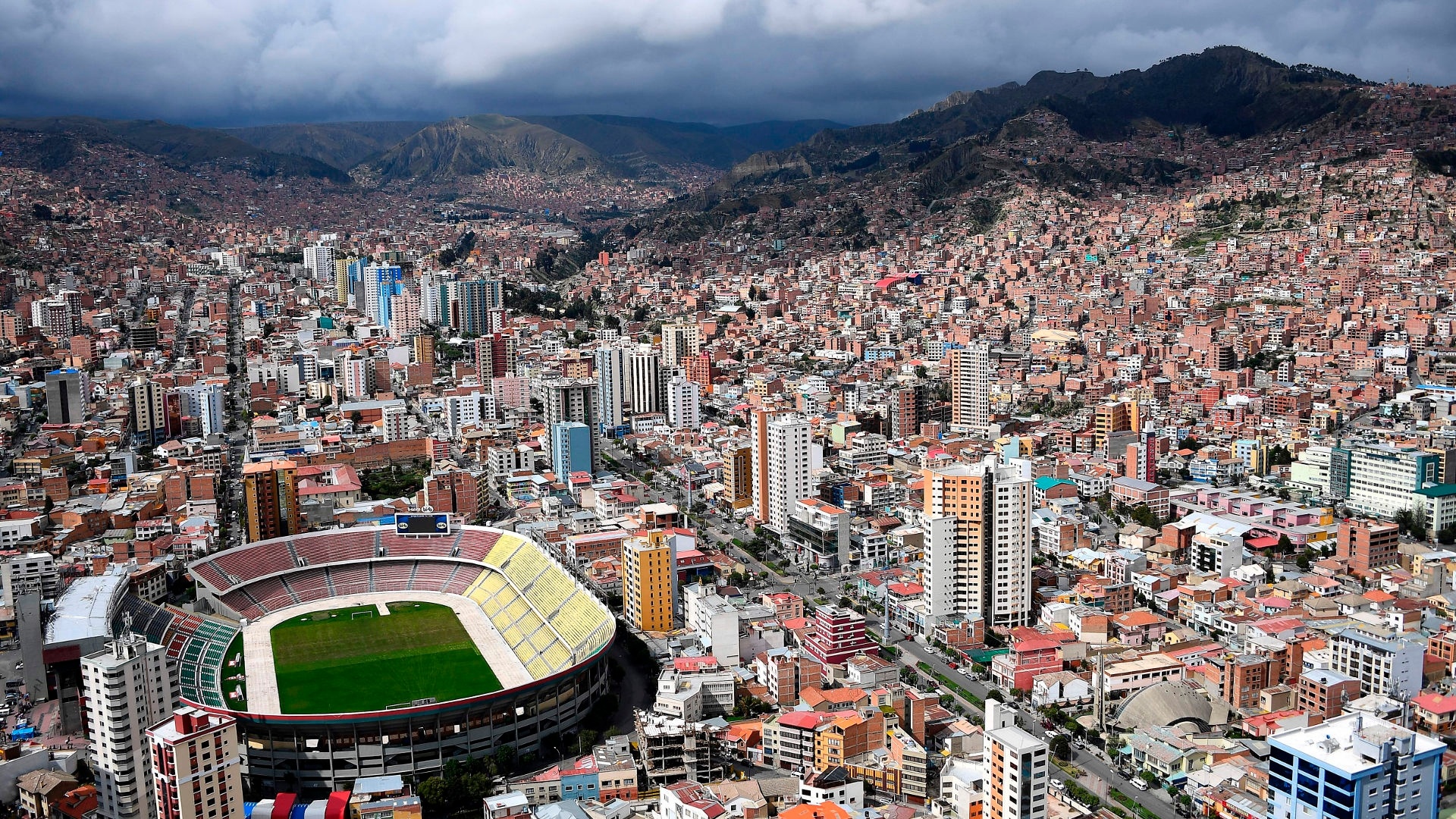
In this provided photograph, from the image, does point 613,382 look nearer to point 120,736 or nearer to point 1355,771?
point 120,736

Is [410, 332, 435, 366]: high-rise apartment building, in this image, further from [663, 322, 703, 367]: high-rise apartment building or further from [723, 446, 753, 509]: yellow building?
[723, 446, 753, 509]: yellow building

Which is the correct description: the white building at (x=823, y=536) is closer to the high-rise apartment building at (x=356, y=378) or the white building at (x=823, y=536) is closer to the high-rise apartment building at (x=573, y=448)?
the high-rise apartment building at (x=573, y=448)

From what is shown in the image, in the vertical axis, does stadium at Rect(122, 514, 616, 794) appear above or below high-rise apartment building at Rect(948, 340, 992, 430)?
below

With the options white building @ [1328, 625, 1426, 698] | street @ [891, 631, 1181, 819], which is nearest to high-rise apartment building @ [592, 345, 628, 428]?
street @ [891, 631, 1181, 819]

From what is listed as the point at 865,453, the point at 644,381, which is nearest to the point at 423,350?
the point at 644,381

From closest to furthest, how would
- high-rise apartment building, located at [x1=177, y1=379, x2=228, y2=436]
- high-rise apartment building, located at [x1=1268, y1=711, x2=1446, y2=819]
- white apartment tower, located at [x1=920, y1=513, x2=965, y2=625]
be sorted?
1. high-rise apartment building, located at [x1=1268, y1=711, x2=1446, y2=819]
2. white apartment tower, located at [x1=920, y1=513, x2=965, y2=625]
3. high-rise apartment building, located at [x1=177, y1=379, x2=228, y2=436]

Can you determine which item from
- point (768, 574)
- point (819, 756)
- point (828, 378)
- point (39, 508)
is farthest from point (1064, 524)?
point (39, 508)
